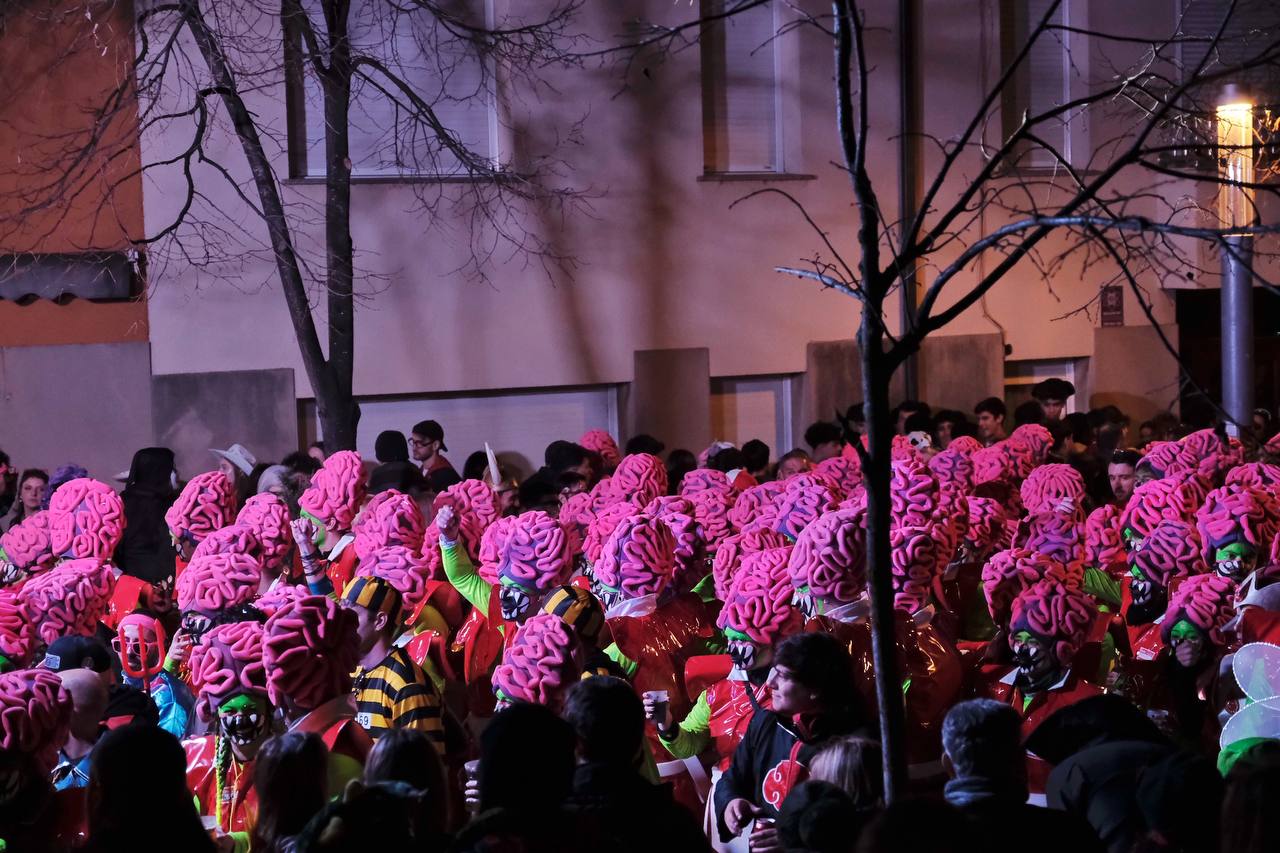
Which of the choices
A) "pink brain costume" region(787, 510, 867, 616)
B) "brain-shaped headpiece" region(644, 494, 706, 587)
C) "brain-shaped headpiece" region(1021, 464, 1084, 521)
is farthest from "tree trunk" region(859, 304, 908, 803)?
"brain-shaped headpiece" region(1021, 464, 1084, 521)

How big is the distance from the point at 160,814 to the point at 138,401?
11997 millimetres

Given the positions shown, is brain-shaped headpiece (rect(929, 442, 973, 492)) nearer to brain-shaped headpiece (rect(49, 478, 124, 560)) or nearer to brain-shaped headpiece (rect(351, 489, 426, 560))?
brain-shaped headpiece (rect(351, 489, 426, 560))

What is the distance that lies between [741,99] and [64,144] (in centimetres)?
764

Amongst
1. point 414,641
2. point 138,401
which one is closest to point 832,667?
point 414,641

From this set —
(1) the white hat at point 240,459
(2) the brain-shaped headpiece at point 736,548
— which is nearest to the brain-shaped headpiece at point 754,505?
(2) the brain-shaped headpiece at point 736,548

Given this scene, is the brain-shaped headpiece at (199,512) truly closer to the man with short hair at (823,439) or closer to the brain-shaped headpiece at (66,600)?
the brain-shaped headpiece at (66,600)

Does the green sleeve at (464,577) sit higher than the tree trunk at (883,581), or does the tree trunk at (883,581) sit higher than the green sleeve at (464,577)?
the tree trunk at (883,581)

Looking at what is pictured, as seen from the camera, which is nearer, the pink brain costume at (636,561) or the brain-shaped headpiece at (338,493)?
the pink brain costume at (636,561)

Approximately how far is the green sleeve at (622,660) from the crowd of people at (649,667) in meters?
0.01

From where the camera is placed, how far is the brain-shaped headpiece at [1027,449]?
36.7ft

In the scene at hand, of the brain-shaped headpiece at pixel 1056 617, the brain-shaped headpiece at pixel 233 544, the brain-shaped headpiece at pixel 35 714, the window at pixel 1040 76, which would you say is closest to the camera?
the brain-shaped headpiece at pixel 35 714

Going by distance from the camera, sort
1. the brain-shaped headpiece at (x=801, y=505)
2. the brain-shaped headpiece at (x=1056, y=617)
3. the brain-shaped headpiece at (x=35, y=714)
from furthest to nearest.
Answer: the brain-shaped headpiece at (x=801, y=505) → the brain-shaped headpiece at (x=1056, y=617) → the brain-shaped headpiece at (x=35, y=714)

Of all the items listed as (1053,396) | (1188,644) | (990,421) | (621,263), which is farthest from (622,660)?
(1053,396)

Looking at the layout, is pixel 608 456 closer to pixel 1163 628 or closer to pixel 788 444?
pixel 788 444
